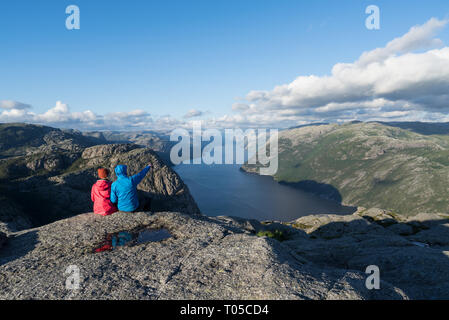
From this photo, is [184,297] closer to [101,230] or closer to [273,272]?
[273,272]

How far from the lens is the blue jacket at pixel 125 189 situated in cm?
1657

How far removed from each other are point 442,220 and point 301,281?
269 ft

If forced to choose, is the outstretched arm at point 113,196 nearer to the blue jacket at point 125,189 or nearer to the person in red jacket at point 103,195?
the blue jacket at point 125,189

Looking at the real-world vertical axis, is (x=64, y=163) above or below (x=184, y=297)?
below

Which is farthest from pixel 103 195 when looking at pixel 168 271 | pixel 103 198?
pixel 168 271

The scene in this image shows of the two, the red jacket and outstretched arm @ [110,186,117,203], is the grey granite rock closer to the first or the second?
the red jacket

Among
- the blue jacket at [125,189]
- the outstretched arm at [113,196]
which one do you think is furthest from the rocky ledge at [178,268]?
the outstretched arm at [113,196]

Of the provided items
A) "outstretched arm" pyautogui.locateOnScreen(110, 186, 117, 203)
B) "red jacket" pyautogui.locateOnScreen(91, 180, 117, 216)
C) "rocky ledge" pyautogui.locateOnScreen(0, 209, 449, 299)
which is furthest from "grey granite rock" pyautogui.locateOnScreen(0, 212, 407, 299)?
"outstretched arm" pyautogui.locateOnScreen(110, 186, 117, 203)

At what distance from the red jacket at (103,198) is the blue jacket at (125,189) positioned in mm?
358
